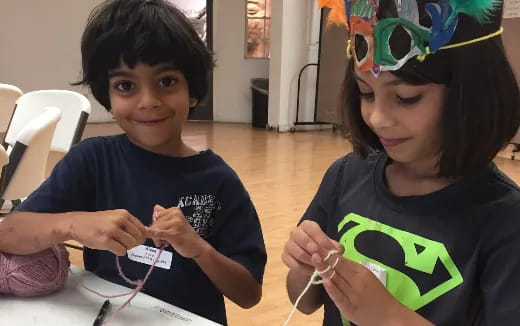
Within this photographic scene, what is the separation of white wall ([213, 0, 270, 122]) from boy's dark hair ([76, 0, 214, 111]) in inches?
260

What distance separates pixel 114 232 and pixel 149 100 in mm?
301

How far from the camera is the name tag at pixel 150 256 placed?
1003mm

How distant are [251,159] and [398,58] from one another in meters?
4.28

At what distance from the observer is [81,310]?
0.84 metres

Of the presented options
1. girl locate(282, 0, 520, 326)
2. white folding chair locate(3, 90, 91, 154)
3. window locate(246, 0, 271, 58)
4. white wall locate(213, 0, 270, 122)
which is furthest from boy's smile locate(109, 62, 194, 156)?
window locate(246, 0, 271, 58)

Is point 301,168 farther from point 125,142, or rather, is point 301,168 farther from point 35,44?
point 35,44

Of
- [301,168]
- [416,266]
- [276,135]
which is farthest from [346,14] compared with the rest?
[276,135]

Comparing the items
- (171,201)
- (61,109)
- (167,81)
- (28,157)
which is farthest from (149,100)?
(61,109)

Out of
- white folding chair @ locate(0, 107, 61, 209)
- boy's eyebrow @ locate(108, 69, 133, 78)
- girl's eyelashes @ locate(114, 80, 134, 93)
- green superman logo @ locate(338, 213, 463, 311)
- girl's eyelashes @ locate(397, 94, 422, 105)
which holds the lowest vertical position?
white folding chair @ locate(0, 107, 61, 209)

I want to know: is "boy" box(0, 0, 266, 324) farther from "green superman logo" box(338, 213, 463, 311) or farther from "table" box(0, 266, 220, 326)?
"green superman logo" box(338, 213, 463, 311)

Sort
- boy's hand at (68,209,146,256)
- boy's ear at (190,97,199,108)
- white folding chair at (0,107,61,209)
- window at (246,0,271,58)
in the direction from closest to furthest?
boy's hand at (68,209,146,256), boy's ear at (190,97,199,108), white folding chair at (0,107,61,209), window at (246,0,271,58)

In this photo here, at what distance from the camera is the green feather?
2.34 ft

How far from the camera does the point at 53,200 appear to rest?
1021mm

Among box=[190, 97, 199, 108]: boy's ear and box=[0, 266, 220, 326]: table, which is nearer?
box=[0, 266, 220, 326]: table
